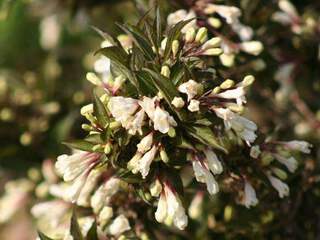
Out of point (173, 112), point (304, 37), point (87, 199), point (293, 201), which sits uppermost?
point (173, 112)

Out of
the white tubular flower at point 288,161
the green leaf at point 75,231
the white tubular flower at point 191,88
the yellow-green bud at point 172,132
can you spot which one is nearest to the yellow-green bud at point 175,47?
the white tubular flower at point 191,88

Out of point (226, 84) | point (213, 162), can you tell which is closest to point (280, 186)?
point (213, 162)

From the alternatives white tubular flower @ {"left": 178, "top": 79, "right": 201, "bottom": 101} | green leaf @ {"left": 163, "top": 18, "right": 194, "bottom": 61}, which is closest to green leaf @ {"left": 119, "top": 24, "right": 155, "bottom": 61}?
green leaf @ {"left": 163, "top": 18, "right": 194, "bottom": 61}

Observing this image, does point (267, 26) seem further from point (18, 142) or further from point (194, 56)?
point (18, 142)

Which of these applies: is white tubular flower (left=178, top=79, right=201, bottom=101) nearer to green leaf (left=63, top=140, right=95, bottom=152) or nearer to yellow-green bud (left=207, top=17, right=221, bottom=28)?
green leaf (left=63, top=140, right=95, bottom=152)

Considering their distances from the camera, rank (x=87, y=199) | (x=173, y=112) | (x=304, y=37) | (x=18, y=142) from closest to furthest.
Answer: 1. (x=173, y=112)
2. (x=87, y=199)
3. (x=304, y=37)
4. (x=18, y=142)

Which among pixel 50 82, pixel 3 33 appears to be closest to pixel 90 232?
pixel 50 82
